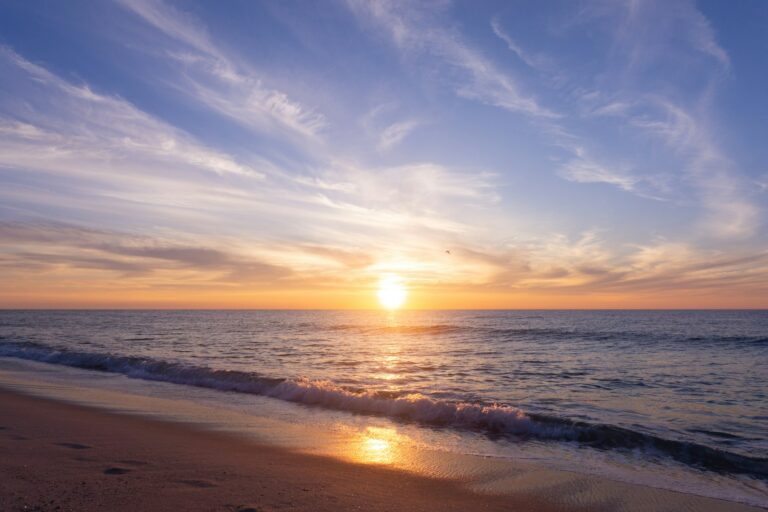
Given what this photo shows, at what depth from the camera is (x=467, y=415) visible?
1227 centimetres

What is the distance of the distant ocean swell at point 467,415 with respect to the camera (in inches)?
367

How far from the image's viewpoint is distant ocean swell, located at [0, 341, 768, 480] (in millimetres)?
9316

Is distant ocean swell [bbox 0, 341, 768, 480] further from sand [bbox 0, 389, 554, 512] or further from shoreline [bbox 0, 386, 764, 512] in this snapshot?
sand [bbox 0, 389, 554, 512]

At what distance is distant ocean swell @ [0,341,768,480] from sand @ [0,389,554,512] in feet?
15.0

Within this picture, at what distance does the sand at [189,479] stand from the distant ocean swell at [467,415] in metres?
4.58

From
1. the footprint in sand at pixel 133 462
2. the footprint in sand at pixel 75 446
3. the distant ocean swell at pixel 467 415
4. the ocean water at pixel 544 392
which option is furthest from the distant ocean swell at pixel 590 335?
the footprint in sand at pixel 133 462

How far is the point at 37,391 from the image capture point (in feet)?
49.4

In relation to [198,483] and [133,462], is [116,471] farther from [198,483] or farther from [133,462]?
[198,483]

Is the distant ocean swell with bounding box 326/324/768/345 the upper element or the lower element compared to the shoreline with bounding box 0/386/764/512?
upper

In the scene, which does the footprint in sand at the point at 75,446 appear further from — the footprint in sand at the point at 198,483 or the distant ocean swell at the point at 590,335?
the distant ocean swell at the point at 590,335

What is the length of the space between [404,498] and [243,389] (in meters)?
12.0

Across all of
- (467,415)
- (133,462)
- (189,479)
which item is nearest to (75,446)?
(133,462)

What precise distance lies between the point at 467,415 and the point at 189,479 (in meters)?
7.30

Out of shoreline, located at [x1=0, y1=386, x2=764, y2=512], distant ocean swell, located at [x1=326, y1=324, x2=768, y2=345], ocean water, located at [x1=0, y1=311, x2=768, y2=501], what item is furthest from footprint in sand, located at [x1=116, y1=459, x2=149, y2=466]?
distant ocean swell, located at [x1=326, y1=324, x2=768, y2=345]
